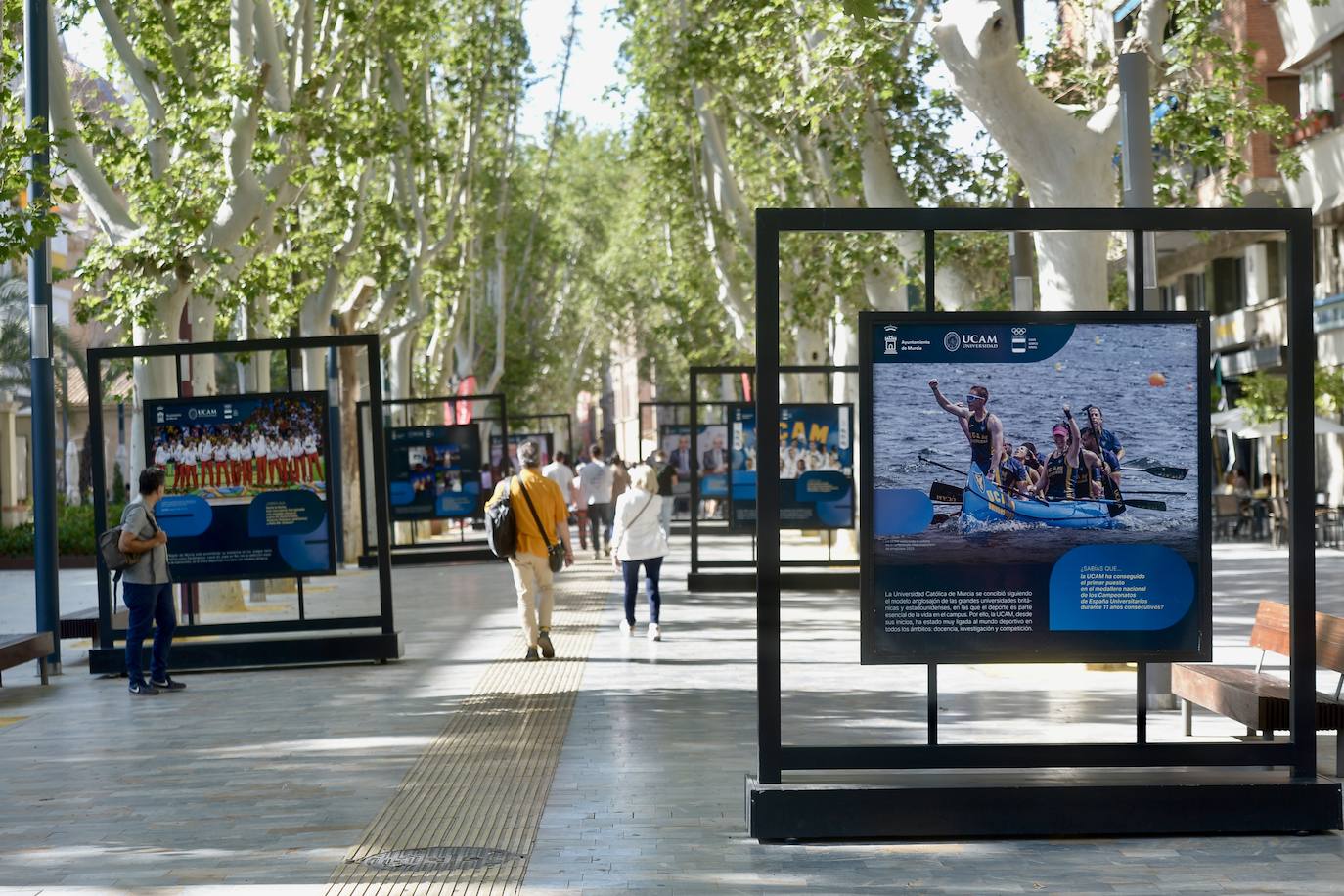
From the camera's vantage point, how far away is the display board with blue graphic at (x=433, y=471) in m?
29.5

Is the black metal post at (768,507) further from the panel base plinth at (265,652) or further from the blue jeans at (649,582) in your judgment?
the blue jeans at (649,582)

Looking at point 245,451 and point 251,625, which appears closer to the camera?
point 245,451

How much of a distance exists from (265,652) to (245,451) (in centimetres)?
162

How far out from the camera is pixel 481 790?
372 inches

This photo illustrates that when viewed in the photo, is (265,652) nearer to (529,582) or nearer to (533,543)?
(529,582)

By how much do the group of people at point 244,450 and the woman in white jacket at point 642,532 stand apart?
2.91m

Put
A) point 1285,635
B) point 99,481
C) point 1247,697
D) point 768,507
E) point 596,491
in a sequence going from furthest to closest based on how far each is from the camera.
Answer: point 596,491
point 99,481
point 1285,635
point 1247,697
point 768,507

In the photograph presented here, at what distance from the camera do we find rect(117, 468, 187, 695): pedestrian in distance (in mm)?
13672

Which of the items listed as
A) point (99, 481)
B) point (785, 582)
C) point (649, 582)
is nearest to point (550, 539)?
point (649, 582)

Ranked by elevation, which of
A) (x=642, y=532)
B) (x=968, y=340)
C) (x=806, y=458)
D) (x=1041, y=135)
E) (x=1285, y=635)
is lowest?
(x=1285, y=635)

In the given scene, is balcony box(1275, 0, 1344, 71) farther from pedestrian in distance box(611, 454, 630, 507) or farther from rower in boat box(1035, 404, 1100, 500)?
rower in boat box(1035, 404, 1100, 500)

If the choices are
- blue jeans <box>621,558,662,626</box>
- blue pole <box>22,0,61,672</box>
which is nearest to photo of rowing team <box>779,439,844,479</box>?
blue jeans <box>621,558,662,626</box>

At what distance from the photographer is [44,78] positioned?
1622 cm

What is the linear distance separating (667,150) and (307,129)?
59.5 ft
